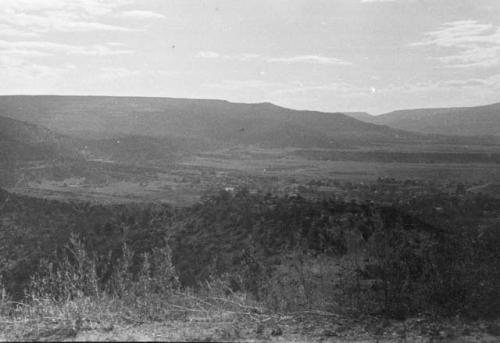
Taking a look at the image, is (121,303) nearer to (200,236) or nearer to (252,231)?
(252,231)

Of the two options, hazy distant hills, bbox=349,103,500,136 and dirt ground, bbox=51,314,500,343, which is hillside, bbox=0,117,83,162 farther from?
hazy distant hills, bbox=349,103,500,136

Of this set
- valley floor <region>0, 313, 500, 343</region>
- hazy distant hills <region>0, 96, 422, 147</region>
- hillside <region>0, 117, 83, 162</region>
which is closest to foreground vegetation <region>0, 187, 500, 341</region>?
valley floor <region>0, 313, 500, 343</region>

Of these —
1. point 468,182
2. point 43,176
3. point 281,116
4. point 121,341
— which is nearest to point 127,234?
point 121,341

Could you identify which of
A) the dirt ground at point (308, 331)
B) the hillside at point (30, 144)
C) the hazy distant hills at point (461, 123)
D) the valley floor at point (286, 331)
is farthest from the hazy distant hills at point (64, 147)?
the hazy distant hills at point (461, 123)

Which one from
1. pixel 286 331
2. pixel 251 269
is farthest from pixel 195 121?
pixel 286 331

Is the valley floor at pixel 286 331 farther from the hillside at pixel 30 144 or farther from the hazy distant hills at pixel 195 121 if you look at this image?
the hazy distant hills at pixel 195 121

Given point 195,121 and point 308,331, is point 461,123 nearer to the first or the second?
point 195,121
